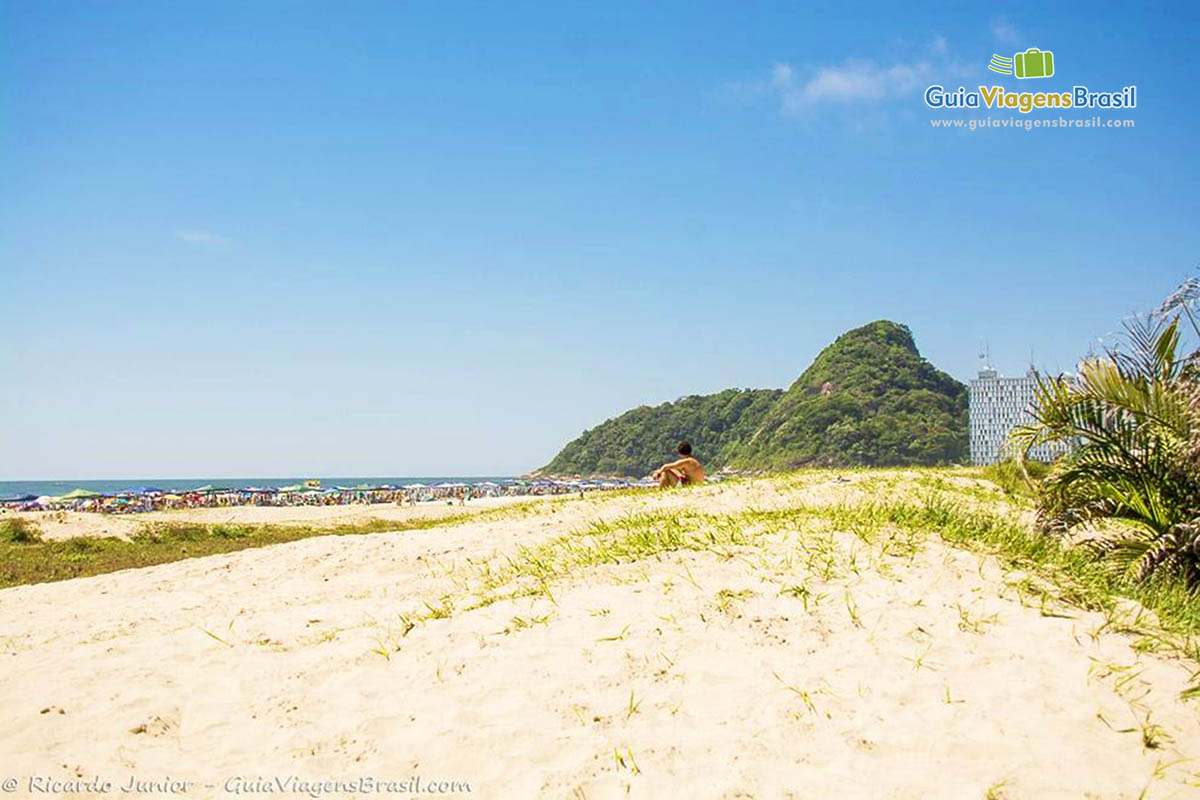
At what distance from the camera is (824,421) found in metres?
93.1

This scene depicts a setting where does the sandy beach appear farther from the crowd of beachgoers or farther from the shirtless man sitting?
the crowd of beachgoers

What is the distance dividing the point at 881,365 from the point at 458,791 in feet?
353

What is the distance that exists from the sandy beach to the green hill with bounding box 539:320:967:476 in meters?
78.2

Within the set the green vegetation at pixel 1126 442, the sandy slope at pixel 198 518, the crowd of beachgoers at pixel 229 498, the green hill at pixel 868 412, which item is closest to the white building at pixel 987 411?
the green hill at pixel 868 412

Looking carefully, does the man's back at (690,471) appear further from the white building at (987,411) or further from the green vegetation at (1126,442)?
the white building at (987,411)

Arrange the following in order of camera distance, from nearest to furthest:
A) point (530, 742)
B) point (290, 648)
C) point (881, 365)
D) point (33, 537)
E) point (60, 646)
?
point (530, 742), point (290, 648), point (60, 646), point (33, 537), point (881, 365)

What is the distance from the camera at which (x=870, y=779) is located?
155 inches

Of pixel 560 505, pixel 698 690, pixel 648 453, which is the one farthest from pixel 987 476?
pixel 648 453

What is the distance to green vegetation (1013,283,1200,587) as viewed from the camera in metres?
7.04

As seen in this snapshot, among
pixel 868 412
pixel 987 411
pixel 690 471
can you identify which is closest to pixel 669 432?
pixel 868 412

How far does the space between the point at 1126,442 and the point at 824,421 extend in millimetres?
87959

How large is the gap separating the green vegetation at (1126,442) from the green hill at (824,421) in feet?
247

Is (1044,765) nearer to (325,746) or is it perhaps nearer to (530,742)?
(530,742)

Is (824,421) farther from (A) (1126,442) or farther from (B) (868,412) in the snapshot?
(A) (1126,442)
